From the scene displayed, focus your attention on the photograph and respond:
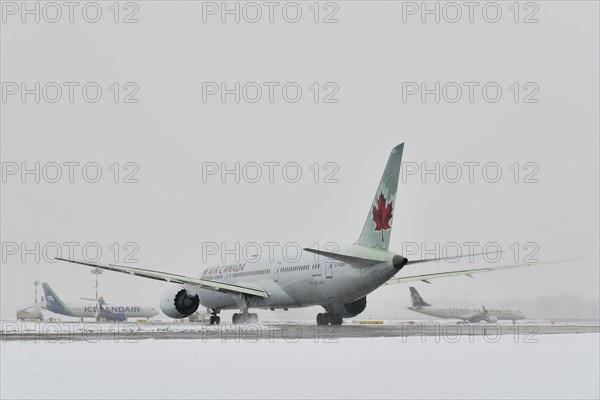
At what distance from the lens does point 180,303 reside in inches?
1766

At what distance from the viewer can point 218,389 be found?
520 inches

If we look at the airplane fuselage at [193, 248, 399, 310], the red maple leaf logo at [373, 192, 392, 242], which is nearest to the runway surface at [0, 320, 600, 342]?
the airplane fuselage at [193, 248, 399, 310]

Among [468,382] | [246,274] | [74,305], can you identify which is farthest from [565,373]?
[74,305]

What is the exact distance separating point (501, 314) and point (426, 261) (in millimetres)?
55008

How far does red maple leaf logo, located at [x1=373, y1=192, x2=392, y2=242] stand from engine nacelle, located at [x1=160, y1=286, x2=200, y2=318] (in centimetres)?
1324

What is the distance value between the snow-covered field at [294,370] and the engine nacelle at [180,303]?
71.0ft

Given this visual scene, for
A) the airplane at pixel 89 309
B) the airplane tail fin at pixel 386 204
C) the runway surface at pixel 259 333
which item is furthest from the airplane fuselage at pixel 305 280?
the airplane at pixel 89 309

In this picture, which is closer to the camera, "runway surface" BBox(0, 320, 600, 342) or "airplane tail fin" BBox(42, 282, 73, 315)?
"runway surface" BBox(0, 320, 600, 342)

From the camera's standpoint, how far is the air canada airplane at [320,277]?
3691 cm

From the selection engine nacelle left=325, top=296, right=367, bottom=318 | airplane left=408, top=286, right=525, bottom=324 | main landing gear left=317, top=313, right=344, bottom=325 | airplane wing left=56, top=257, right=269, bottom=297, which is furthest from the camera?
airplane left=408, top=286, right=525, bottom=324

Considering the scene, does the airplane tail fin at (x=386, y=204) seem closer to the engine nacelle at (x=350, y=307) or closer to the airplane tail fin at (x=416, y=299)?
the engine nacelle at (x=350, y=307)

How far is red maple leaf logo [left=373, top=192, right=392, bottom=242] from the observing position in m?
37.4

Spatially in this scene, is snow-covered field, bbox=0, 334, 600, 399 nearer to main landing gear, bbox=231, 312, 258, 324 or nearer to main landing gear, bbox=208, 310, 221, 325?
main landing gear, bbox=231, 312, 258, 324

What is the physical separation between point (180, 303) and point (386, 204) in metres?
14.9
